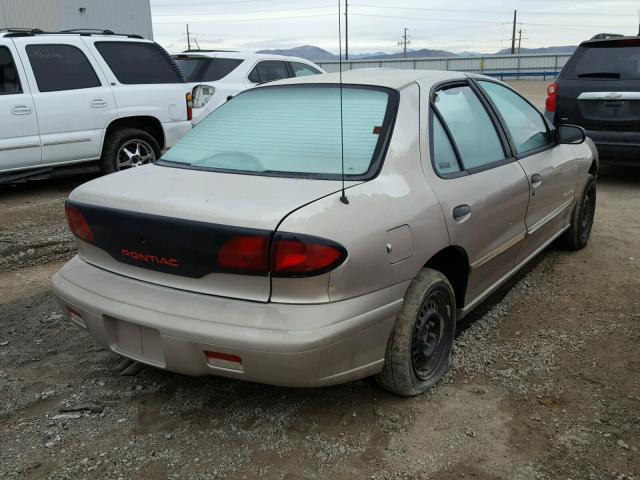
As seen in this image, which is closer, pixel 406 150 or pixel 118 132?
pixel 406 150

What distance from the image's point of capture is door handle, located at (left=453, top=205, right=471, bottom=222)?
2.99m

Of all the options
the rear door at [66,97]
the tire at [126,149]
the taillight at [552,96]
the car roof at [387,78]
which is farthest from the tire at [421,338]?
the rear door at [66,97]

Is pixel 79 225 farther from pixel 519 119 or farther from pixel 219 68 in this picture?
pixel 219 68

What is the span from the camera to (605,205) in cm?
695

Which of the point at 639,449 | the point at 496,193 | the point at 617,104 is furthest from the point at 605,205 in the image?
the point at 639,449

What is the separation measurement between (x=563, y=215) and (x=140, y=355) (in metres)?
3.36

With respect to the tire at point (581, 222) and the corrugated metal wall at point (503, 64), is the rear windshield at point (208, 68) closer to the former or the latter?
the tire at point (581, 222)

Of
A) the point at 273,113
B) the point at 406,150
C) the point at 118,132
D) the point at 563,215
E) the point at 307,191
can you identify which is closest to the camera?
the point at 307,191

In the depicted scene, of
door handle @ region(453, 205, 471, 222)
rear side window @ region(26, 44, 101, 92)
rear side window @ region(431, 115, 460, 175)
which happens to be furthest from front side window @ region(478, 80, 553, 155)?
rear side window @ region(26, 44, 101, 92)

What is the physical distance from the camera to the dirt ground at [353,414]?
2547 mm

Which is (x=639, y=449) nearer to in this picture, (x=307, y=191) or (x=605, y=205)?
(x=307, y=191)

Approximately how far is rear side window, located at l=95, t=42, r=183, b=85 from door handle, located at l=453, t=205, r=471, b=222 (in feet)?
19.6

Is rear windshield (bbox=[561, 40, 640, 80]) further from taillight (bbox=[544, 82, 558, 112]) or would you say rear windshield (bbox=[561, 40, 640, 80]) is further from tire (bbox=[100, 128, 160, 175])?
tire (bbox=[100, 128, 160, 175])

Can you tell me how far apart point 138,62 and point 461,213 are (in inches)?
247
